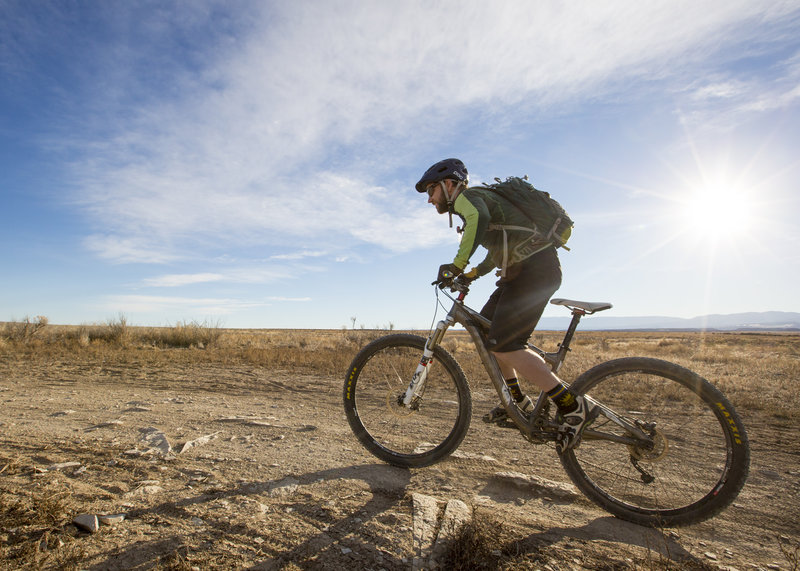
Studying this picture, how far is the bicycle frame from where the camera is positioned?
2.94m

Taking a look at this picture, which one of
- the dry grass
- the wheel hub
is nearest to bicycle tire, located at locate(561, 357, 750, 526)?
the wheel hub

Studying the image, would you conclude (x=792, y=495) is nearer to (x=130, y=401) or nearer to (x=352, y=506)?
(x=352, y=506)

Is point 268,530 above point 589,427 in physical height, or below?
below

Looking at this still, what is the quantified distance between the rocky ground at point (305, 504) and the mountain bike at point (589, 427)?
18 centimetres

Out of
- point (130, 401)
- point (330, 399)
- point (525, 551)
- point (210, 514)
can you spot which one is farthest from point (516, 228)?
point (130, 401)

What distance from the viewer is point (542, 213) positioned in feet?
10.8

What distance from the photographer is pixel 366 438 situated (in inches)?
148

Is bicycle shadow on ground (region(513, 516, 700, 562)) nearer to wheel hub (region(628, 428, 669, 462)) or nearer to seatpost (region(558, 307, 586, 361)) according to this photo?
wheel hub (region(628, 428, 669, 462))

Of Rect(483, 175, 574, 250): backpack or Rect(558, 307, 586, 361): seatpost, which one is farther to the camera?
Rect(483, 175, 574, 250): backpack

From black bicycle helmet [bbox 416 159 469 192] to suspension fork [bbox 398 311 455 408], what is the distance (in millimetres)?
1282

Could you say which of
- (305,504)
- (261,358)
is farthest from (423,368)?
(261,358)

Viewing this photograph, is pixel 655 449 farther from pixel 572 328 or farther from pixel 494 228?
pixel 494 228

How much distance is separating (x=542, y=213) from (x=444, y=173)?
39.3 inches

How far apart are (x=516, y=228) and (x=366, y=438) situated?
2.33 metres
